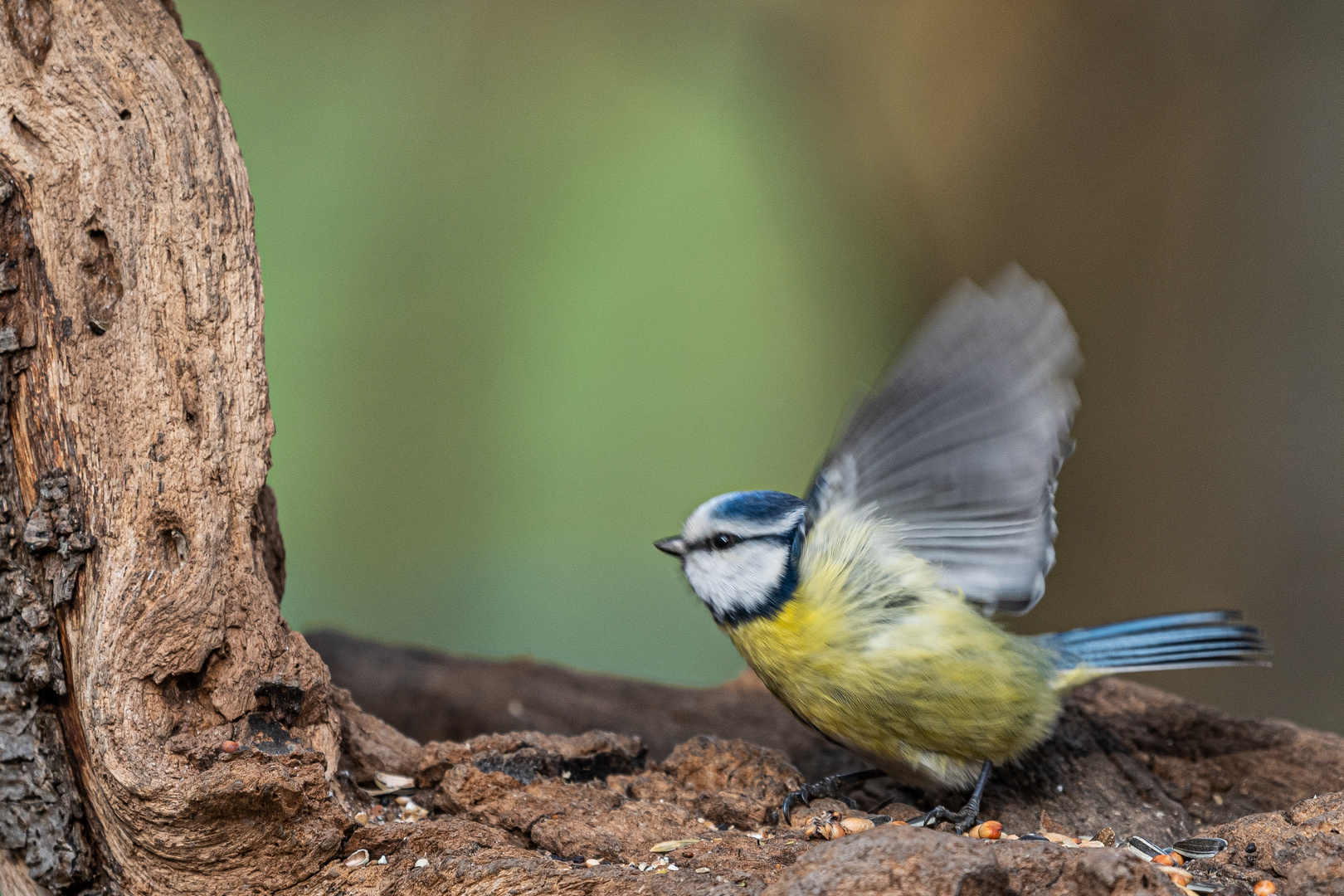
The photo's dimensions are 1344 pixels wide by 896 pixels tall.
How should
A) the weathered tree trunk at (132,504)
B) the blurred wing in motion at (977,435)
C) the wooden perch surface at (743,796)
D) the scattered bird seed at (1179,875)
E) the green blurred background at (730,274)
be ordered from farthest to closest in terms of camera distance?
1. the green blurred background at (730,274)
2. the blurred wing in motion at (977,435)
3. the weathered tree trunk at (132,504)
4. the scattered bird seed at (1179,875)
5. the wooden perch surface at (743,796)

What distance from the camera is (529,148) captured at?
171 inches

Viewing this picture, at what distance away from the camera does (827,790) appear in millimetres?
1679

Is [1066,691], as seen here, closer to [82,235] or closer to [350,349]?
[82,235]

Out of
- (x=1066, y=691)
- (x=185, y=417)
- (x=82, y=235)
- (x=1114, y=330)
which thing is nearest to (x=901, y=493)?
(x=1066, y=691)

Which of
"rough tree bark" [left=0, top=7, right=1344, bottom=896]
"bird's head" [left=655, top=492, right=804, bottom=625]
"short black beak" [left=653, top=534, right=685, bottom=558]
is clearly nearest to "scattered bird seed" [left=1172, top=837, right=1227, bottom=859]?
"rough tree bark" [left=0, top=7, right=1344, bottom=896]

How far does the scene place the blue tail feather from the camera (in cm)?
177

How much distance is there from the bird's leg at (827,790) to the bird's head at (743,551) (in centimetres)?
29

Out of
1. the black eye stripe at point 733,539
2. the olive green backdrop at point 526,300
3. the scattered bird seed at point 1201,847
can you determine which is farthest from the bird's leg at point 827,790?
the olive green backdrop at point 526,300

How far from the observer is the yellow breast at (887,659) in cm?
160

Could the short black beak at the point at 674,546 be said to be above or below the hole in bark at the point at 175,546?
above

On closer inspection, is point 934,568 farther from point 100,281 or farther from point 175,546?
point 100,281

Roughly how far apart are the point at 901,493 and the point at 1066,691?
26.0 inches

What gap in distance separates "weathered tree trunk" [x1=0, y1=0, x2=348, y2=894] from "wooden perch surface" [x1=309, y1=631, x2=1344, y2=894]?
211 millimetres

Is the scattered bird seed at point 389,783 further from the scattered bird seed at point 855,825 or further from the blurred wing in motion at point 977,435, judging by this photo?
the blurred wing in motion at point 977,435
